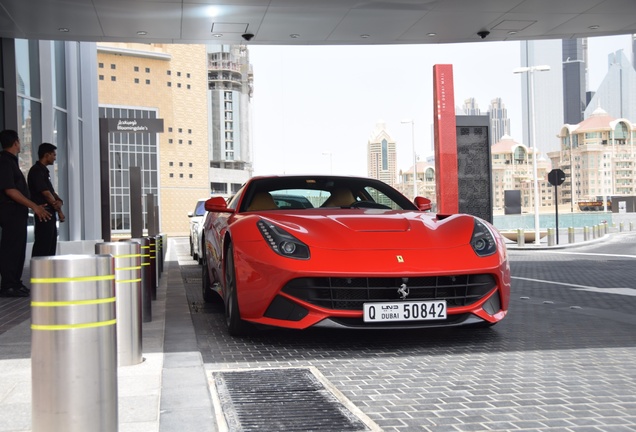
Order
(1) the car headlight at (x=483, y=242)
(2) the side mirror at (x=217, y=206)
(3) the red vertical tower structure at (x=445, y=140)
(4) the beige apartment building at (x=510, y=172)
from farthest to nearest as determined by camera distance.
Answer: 1. (4) the beige apartment building at (x=510, y=172)
2. (3) the red vertical tower structure at (x=445, y=140)
3. (2) the side mirror at (x=217, y=206)
4. (1) the car headlight at (x=483, y=242)

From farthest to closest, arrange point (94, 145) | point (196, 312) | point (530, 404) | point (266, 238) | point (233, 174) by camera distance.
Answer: point (233, 174) → point (94, 145) → point (196, 312) → point (266, 238) → point (530, 404)

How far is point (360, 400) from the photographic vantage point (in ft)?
11.9

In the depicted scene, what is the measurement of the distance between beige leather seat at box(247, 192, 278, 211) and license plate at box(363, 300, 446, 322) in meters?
1.78

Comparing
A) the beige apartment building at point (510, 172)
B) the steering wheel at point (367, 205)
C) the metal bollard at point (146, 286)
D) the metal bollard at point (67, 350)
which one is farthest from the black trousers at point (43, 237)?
the beige apartment building at point (510, 172)

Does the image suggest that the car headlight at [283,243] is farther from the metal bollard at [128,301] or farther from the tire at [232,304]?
the metal bollard at [128,301]

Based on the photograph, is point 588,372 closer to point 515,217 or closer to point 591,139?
point 515,217

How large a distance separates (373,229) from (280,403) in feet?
6.32

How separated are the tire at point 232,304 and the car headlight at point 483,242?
72.7 inches

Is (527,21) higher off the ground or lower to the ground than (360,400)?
higher

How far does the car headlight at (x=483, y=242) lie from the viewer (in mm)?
5152

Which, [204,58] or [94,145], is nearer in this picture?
[94,145]

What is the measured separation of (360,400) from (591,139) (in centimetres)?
15471

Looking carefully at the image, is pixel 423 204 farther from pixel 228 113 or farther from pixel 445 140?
pixel 228 113

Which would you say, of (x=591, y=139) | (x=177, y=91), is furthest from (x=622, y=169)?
(x=177, y=91)
